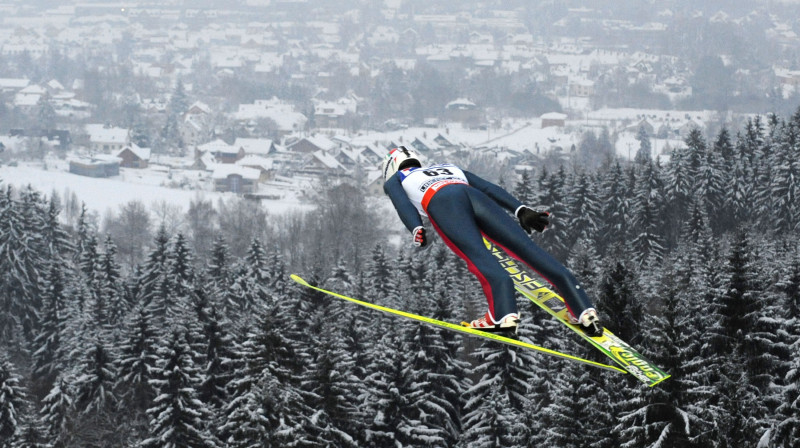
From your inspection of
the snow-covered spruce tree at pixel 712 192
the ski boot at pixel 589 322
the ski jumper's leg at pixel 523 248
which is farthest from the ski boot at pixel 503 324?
the snow-covered spruce tree at pixel 712 192

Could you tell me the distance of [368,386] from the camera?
3681cm

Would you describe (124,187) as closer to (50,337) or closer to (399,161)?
(50,337)

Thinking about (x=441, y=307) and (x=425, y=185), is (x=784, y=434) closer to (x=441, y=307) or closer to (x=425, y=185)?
(x=425, y=185)

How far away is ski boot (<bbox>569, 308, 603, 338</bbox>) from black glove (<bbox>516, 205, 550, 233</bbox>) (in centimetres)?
114

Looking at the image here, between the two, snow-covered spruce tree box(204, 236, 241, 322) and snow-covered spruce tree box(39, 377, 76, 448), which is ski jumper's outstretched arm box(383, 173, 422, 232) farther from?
snow-covered spruce tree box(204, 236, 241, 322)

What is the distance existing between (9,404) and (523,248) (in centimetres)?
3327

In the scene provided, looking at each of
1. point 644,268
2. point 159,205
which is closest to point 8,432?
point 644,268

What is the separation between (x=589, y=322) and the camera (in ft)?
44.6

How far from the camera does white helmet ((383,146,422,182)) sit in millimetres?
14492

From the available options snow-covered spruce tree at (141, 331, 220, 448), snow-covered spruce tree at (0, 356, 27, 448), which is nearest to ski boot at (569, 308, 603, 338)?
snow-covered spruce tree at (141, 331, 220, 448)

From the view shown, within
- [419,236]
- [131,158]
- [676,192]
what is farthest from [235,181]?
[419,236]

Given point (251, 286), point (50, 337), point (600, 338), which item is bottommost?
point (50, 337)

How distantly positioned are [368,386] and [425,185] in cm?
2349

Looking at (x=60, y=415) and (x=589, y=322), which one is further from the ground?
(x=589, y=322)
